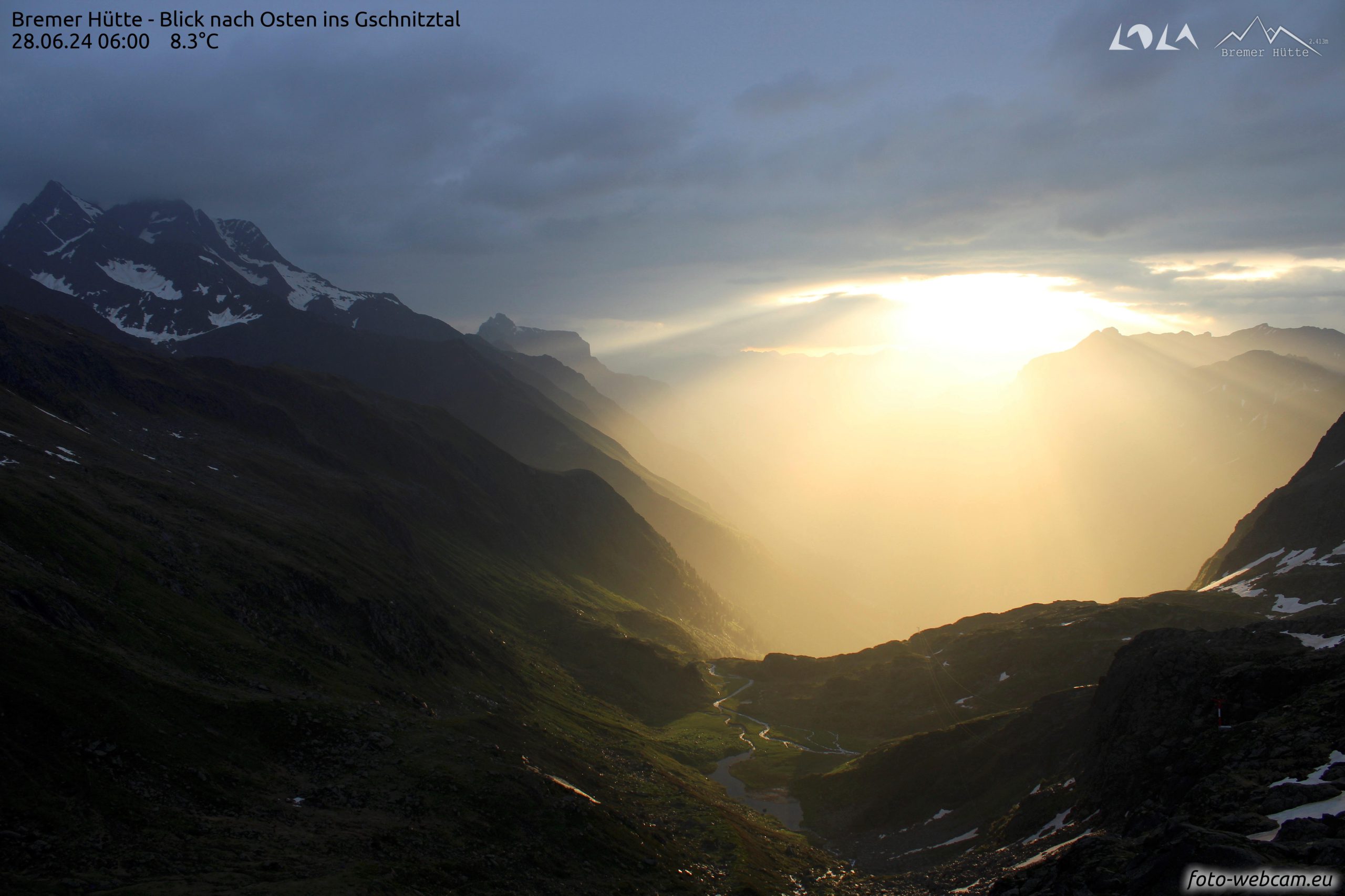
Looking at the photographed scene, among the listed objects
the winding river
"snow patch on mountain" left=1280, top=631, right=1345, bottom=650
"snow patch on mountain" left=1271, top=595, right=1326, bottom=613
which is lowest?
the winding river

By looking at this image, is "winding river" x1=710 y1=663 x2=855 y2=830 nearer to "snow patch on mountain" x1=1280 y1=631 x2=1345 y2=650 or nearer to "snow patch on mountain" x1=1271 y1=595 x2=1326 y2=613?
"snow patch on mountain" x1=1280 y1=631 x2=1345 y2=650

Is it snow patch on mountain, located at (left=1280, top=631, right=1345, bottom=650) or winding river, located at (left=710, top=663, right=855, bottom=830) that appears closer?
snow patch on mountain, located at (left=1280, top=631, right=1345, bottom=650)

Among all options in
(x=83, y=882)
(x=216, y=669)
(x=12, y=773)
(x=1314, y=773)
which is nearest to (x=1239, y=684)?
(x=1314, y=773)

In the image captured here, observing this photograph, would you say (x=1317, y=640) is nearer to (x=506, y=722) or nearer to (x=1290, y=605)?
(x=1290, y=605)

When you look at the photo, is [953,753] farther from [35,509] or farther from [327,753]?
[35,509]

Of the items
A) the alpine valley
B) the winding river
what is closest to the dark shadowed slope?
the alpine valley

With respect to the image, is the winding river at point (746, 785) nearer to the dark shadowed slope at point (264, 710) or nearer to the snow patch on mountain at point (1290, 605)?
the dark shadowed slope at point (264, 710)

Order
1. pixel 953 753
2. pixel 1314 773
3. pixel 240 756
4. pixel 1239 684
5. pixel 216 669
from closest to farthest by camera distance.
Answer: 1. pixel 1314 773
2. pixel 240 756
3. pixel 1239 684
4. pixel 216 669
5. pixel 953 753

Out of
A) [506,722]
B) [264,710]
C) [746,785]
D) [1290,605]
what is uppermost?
[264,710]

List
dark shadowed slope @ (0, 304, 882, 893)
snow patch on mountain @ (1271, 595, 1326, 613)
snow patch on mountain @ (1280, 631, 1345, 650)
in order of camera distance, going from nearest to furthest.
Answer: dark shadowed slope @ (0, 304, 882, 893) < snow patch on mountain @ (1280, 631, 1345, 650) < snow patch on mountain @ (1271, 595, 1326, 613)

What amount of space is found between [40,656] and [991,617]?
172611 mm

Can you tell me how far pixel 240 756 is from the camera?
50.8m

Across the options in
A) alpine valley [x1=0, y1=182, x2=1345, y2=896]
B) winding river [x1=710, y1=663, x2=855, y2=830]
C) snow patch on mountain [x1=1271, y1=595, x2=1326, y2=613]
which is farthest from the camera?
snow patch on mountain [x1=1271, y1=595, x2=1326, y2=613]

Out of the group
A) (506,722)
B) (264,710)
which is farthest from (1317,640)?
(264,710)
